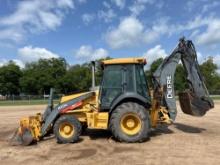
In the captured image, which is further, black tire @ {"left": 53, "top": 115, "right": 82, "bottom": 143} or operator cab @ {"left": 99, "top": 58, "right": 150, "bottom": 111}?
operator cab @ {"left": 99, "top": 58, "right": 150, "bottom": 111}

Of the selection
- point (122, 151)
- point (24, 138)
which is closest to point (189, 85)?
point (122, 151)

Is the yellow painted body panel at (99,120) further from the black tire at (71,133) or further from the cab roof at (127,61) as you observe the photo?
the cab roof at (127,61)

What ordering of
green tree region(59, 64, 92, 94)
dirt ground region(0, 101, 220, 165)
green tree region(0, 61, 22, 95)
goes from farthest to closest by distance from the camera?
green tree region(0, 61, 22, 95), green tree region(59, 64, 92, 94), dirt ground region(0, 101, 220, 165)

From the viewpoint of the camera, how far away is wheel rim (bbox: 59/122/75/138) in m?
9.97

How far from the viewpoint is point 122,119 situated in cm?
975

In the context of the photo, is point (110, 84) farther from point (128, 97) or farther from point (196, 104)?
point (196, 104)

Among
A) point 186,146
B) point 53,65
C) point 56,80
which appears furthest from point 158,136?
point 53,65

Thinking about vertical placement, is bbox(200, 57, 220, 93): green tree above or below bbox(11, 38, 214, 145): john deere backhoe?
above

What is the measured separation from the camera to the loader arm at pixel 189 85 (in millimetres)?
10617

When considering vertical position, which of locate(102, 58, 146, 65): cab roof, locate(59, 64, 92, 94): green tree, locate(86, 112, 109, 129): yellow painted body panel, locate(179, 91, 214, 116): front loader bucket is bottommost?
locate(86, 112, 109, 129): yellow painted body panel

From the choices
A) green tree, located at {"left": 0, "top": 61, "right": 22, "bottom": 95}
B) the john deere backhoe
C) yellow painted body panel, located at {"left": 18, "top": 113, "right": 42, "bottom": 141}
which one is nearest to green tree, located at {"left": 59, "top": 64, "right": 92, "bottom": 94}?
green tree, located at {"left": 0, "top": 61, "right": 22, "bottom": 95}

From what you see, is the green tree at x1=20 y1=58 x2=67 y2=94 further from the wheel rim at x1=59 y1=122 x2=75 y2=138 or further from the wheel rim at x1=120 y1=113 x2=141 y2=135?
the wheel rim at x1=120 y1=113 x2=141 y2=135

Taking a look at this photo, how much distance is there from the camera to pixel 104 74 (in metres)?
10.2

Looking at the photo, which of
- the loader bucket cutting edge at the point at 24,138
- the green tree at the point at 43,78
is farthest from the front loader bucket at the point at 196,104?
the green tree at the point at 43,78
